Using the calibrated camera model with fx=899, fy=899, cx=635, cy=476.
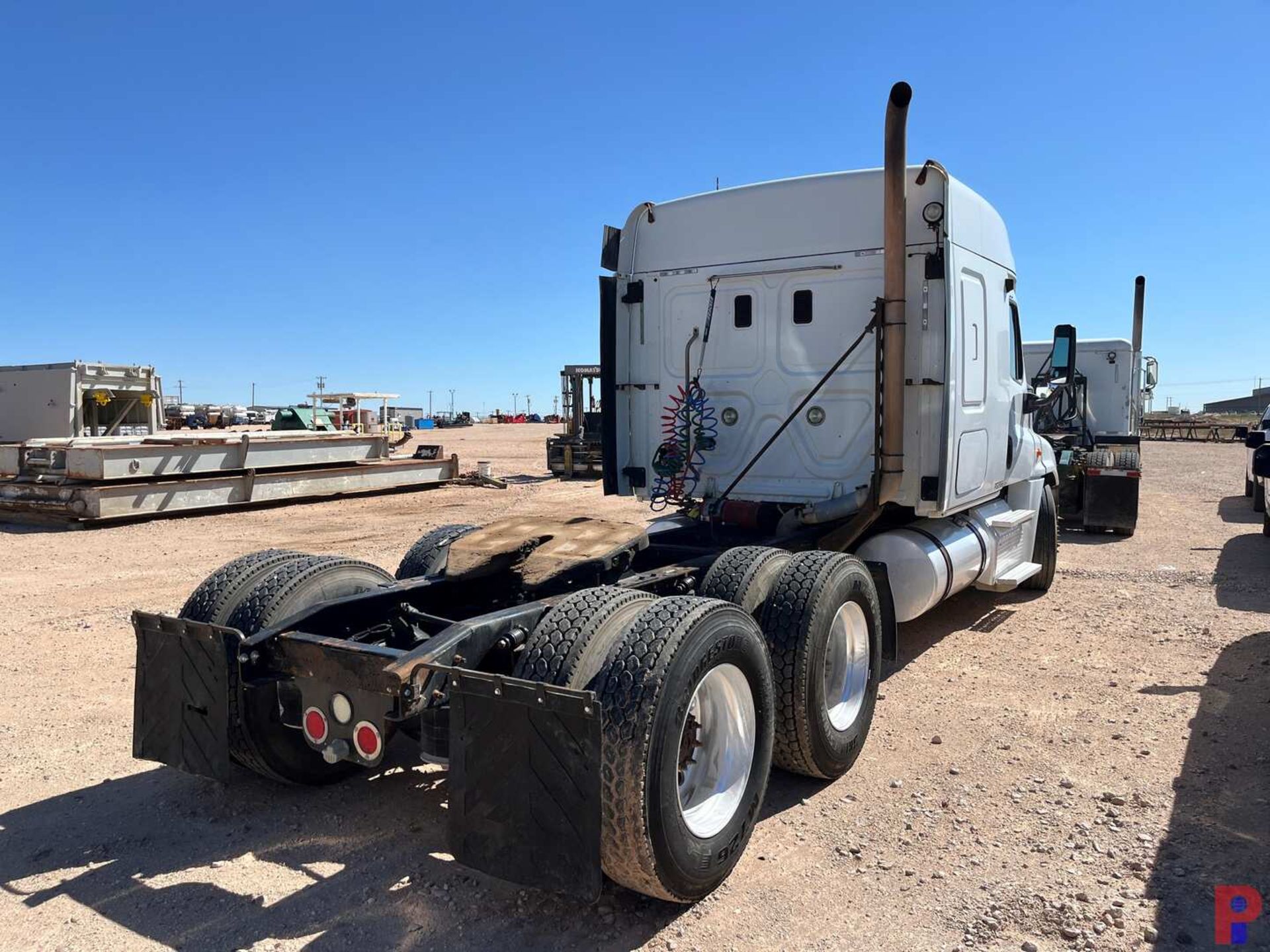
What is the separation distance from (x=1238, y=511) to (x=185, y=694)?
16126 millimetres

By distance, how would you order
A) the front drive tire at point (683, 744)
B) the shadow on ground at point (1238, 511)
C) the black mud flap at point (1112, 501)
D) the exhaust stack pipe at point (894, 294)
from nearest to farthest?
the front drive tire at point (683, 744)
the exhaust stack pipe at point (894, 294)
the black mud flap at point (1112, 501)
the shadow on ground at point (1238, 511)

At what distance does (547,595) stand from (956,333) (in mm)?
3056

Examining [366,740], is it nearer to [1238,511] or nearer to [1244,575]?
[1244,575]

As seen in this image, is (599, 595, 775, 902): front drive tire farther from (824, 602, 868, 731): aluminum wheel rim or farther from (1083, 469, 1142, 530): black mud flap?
(1083, 469, 1142, 530): black mud flap

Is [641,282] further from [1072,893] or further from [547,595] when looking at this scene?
[1072,893]

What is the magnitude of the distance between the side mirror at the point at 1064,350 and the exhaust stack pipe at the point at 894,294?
100 inches

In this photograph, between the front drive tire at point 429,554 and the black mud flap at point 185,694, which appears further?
the front drive tire at point 429,554

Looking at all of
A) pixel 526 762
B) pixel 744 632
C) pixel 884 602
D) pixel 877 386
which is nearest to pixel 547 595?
pixel 744 632

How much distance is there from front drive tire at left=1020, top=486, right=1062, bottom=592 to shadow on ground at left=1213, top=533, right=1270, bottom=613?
1357 mm

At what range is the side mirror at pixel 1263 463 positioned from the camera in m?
7.55

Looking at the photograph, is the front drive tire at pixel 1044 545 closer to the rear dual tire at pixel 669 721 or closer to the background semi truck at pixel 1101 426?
the background semi truck at pixel 1101 426

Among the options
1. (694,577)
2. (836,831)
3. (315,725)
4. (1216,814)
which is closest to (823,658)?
(836,831)

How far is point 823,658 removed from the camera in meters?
4.07

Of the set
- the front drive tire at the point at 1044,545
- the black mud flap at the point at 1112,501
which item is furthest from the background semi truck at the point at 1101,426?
the front drive tire at the point at 1044,545
